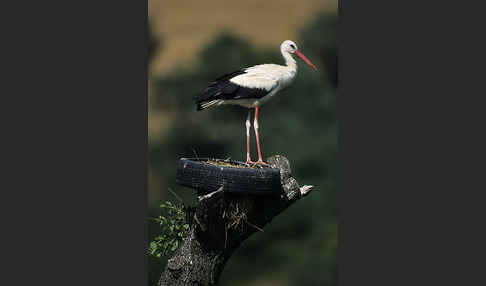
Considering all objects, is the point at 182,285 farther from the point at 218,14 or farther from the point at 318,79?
the point at 318,79

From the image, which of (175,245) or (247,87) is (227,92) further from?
(175,245)

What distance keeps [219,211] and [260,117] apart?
10.7ft

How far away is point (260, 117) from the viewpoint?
8.24m

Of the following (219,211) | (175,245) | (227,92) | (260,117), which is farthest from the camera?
(260,117)

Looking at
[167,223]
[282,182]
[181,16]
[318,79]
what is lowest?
[167,223]

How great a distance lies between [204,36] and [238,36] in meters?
0.45

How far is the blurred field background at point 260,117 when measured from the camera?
7.36 metres

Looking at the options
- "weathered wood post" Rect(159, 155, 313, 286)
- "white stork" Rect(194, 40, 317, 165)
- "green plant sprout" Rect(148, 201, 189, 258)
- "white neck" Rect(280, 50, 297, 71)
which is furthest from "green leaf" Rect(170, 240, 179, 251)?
"white neck" Rect(280, 50, 297, 71)

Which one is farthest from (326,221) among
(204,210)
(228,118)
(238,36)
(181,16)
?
(204,210)

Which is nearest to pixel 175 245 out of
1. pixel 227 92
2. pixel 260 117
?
pixel 227 92

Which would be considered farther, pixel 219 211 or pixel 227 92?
pixel 227 92

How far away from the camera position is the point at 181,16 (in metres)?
7.30

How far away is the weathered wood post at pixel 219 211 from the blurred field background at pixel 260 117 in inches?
72.6

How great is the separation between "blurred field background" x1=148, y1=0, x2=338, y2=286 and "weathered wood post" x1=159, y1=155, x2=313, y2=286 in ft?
6.05
